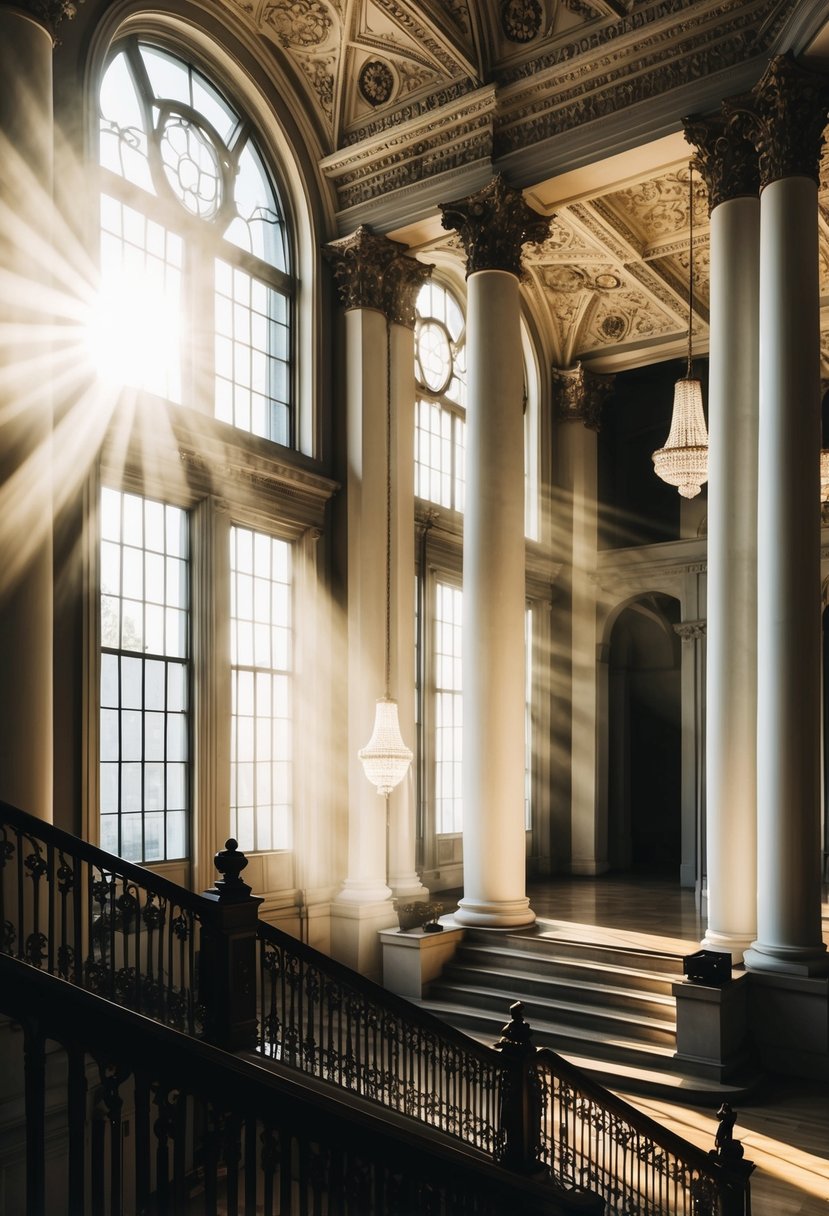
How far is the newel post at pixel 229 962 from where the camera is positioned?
18.2 ft

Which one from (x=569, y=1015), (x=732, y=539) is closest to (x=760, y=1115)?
(x=569, y=1015)

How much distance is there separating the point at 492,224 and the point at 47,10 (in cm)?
487

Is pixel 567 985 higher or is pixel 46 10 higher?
pixel 46 10

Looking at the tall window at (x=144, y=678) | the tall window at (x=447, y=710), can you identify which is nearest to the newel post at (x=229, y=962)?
the tall window at (x=144, y=678)

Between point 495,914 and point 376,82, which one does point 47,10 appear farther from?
point 495,914

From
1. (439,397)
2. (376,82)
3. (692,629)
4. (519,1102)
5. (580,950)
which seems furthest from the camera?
(692,629)

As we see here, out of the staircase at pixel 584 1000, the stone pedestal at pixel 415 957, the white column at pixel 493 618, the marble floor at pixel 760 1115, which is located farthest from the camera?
the white column at pixel 493 618

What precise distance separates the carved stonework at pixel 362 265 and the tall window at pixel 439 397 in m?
2.26

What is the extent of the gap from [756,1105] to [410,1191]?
593 cm

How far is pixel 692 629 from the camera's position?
15.9 meters

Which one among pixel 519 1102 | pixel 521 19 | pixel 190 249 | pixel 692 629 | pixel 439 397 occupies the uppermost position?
pixel 521 19

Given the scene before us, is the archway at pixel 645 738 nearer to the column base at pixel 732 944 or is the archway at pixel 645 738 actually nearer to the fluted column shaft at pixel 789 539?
the column base at pixel 732 944

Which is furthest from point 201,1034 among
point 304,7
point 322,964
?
point 304,7

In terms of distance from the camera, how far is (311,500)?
11.6m
